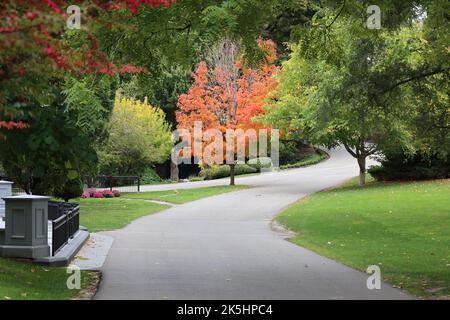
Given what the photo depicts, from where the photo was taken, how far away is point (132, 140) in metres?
46.5

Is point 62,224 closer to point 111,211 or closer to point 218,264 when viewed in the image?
point 218,264

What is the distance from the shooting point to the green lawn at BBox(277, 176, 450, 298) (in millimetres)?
13055

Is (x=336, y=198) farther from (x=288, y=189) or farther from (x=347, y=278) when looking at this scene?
(x=347, y=278)

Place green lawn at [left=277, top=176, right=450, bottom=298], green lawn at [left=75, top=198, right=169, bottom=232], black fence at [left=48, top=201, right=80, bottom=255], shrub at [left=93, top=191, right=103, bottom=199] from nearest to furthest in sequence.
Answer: green lawn at [left=277, top=176, right=450, bottom=298] < black fence at [left=48, top=201, right=80, bottom=255] < green lawn at [left=75, top=198, right=169, bottom=232] < shrub at [left=93, top=191, right=103, bottom=199]

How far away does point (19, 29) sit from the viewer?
457 cm

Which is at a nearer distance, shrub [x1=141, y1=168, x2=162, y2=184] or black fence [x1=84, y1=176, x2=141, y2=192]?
black fence [x1=84, y1=176, x2=141, y2=192]

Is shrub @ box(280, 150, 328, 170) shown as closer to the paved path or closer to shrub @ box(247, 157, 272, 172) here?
shrub @ box(247, 157, 272, 172)

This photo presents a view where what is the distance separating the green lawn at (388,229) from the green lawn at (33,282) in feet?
17.5

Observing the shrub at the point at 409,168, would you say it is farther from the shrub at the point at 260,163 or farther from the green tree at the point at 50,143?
the green tree at the point at 50,143

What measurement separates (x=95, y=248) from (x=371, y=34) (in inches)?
341

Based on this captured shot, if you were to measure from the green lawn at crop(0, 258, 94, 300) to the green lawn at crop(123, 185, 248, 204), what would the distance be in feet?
73.8

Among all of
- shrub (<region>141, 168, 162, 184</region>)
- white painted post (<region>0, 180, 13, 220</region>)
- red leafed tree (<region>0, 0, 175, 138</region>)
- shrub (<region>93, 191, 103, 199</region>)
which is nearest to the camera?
red leafed tree (<region>0, 0, 175, 138</region>)

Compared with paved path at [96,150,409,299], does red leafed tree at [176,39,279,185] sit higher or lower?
higher

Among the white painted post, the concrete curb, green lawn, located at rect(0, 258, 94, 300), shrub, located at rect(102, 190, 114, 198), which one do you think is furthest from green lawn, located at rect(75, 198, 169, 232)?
green lawn, located at rect(0, 258, 94, 300)
